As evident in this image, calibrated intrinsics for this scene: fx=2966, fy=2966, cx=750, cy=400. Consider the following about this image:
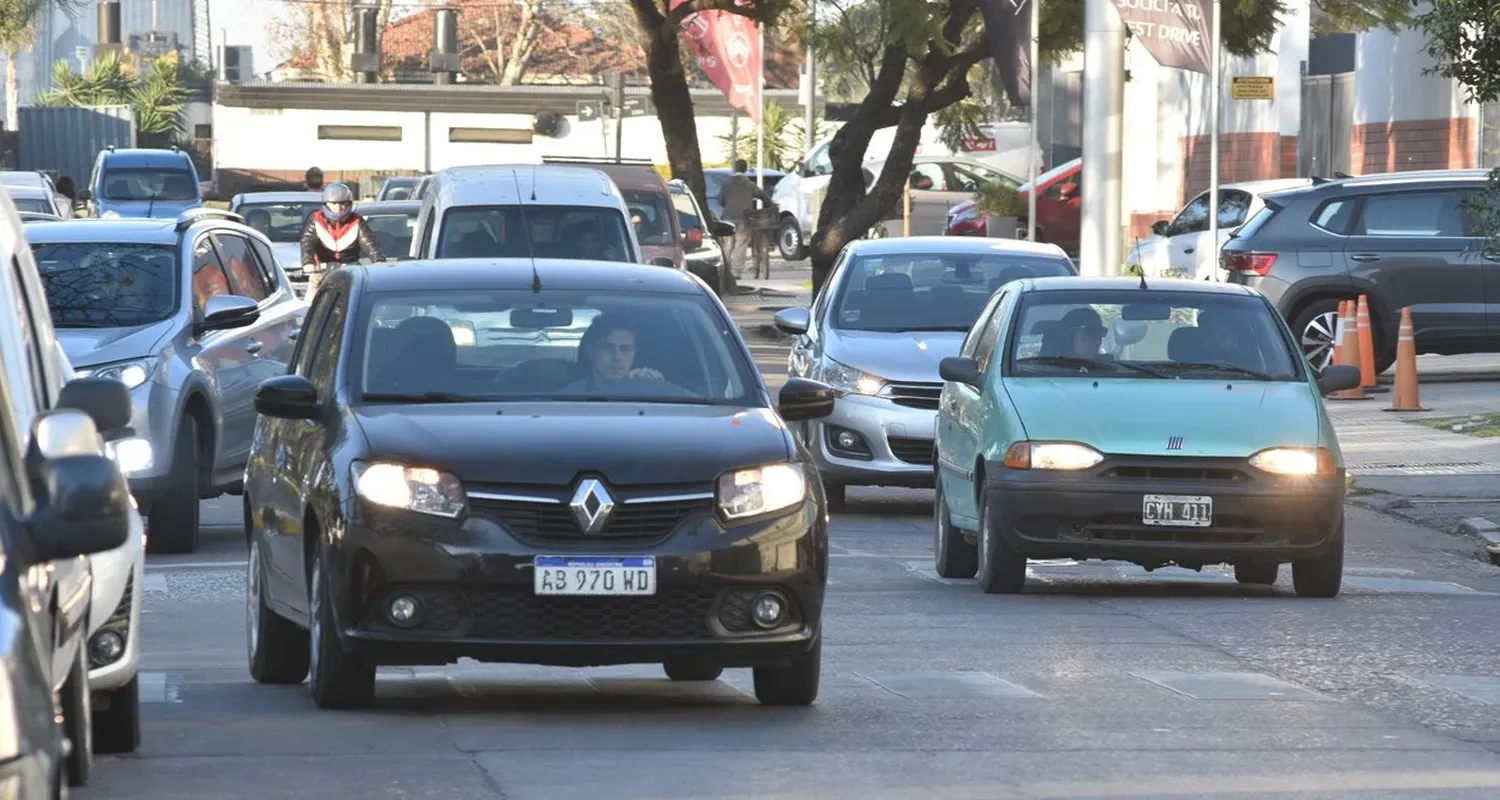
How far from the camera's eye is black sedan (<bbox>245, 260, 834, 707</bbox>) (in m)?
9.12

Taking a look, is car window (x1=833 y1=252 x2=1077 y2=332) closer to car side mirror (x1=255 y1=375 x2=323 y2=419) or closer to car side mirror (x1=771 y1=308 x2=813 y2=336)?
car side mirror (x1=771 y1=308 x2=813 y2=336)

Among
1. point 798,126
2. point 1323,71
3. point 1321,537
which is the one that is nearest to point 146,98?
point 798,126

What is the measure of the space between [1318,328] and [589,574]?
18.0 m

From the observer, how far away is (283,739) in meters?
8.85

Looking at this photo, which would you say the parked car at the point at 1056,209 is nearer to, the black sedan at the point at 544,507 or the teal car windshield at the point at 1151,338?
the teal car windshield at the point at 1151,338

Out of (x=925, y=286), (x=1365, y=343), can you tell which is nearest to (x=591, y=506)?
(x=925, y=286)

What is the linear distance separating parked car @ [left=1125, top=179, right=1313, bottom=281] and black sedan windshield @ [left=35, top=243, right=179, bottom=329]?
1384cm

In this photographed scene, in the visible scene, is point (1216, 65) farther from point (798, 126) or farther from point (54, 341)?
point (798, 126)

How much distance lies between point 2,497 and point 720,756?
13.3 ft

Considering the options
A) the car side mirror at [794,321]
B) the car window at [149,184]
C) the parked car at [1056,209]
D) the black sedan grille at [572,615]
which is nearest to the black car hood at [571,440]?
the black sedan grille at [572,615]

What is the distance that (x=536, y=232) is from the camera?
923 inches

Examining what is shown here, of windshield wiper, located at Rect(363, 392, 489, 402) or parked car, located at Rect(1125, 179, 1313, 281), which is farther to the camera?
parked car, located at Rect(1125, 179, 1313, 281)

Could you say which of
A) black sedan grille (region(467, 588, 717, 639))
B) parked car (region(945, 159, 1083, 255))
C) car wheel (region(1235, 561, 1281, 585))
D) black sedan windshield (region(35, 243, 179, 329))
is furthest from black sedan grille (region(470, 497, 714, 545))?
parked car (region(945, 159, 1083, 255))

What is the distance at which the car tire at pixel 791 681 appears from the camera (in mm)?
9594
